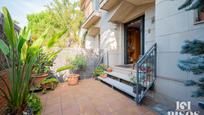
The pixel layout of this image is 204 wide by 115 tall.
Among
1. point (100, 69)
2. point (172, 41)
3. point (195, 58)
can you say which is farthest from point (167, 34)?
point (100, 69)

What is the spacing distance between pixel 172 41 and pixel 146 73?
1.00 metres

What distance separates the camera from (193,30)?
7.66 ft

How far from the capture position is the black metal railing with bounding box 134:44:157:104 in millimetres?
3125

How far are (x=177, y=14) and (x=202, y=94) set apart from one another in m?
1.76

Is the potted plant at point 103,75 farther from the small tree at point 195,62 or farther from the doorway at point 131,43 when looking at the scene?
the small tree at point 195,62

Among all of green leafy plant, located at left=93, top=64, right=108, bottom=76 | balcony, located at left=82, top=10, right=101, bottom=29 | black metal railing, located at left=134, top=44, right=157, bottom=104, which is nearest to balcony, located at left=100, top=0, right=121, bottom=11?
balcony, located at left=82, top=10, right=101, bottom=29

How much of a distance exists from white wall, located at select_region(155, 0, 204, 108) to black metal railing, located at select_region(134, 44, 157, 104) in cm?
13

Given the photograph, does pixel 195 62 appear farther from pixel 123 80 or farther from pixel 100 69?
pixel 100 69

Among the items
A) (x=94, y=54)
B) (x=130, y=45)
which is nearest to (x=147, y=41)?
(x=130, y=45)

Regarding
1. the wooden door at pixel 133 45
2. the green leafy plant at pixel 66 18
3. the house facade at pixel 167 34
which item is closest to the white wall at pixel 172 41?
the house facade at pixel 167 34

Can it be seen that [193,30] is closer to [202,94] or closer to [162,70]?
[162,70]

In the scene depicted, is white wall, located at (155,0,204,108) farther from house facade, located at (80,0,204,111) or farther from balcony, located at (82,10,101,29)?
balcony, located at (82,10,101,29)

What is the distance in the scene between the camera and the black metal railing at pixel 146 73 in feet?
10.3

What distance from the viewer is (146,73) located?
3234 millimetres
